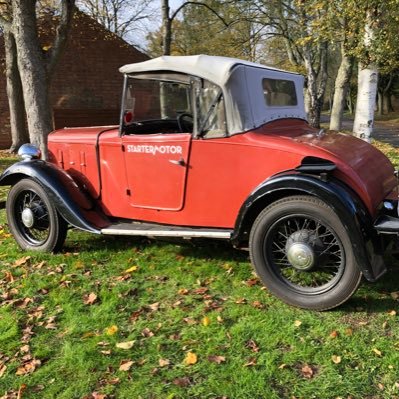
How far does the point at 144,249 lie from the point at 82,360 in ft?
7.21

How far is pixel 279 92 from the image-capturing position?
4855mm

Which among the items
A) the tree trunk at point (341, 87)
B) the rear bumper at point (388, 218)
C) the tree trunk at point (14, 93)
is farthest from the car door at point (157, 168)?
the tree trunk at point (341, 87)

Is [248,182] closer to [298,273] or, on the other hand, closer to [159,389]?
[298,273]

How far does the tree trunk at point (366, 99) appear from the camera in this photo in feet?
32.9

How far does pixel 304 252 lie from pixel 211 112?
144 centimetres

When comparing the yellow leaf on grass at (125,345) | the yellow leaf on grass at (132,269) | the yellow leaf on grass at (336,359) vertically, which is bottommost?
the yellow leaf on grass at (336,359)

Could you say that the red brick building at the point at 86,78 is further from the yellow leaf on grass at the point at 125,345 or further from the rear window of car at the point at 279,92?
the yellow leaf on grass at the point at 125,345

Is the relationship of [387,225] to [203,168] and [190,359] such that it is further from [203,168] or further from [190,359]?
[190,359]

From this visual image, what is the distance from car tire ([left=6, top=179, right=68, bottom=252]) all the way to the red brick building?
479 inches

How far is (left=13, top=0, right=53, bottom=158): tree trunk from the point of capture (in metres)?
8.66

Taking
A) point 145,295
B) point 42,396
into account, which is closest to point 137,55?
point 145,295

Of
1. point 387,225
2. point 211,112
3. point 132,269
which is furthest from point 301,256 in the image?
point 132,269

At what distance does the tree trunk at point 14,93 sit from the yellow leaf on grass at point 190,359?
1262cm

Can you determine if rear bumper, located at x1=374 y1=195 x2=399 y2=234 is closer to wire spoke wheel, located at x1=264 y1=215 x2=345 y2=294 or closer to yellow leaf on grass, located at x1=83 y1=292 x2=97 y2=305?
wire spoke wheel, located at x1=264 y1=215 x2=345 y2=294
